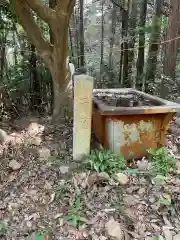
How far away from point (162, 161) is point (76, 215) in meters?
1.35

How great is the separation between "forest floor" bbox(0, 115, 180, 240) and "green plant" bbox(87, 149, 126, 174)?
0.11 metres

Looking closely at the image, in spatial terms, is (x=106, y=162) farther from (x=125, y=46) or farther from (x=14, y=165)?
(x=125, y=46)

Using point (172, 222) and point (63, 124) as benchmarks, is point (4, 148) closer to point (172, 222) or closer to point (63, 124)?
point (63, 124)

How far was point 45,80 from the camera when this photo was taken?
7.05 meters

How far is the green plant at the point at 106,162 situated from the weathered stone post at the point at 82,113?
178 mm

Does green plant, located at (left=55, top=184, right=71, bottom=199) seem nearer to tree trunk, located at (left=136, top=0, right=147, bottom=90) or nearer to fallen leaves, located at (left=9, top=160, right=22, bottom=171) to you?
fallen leaves, located at (left=9, top=160, right=22, bottom=171)

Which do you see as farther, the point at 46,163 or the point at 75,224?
the point at 46,163

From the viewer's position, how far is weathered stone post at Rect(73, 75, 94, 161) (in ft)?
10.9

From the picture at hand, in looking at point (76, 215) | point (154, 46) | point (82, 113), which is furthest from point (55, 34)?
point (154, 46)

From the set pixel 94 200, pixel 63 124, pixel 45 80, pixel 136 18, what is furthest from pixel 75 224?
pixel 136 18

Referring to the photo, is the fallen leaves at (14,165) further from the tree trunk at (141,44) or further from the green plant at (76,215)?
the tree trunk at (141,44)

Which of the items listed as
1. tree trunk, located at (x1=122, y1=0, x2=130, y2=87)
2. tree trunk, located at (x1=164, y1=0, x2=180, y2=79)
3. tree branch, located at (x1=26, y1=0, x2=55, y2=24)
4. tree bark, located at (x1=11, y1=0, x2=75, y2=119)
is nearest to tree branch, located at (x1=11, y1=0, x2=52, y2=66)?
tree bark, located at (x1=11, y1=0, x2=75, y2=119)

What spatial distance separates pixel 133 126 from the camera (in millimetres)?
3660

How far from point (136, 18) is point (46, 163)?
302 inches
